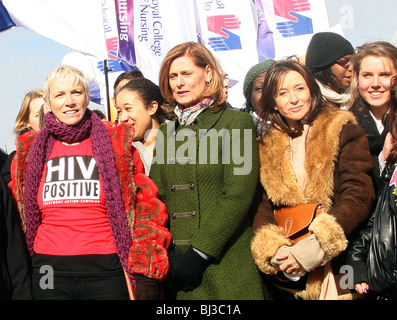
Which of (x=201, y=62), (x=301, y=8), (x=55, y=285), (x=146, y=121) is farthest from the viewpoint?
(x=301, y=8)

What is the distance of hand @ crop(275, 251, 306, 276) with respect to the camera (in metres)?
3.01

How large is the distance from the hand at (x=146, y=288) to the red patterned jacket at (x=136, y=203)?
0.04 meters

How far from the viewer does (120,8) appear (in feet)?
33.7

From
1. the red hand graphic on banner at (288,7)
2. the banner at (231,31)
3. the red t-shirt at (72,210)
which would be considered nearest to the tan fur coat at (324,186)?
the red t-shirt at (72,210)

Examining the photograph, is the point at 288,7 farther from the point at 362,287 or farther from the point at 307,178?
the point at 362,287

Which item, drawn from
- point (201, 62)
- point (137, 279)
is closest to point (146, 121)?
point (201, 62)

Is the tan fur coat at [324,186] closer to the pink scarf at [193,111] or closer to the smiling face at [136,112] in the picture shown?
the pink scarf at [193,111]

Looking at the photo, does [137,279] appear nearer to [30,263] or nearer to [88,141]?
[30,263]

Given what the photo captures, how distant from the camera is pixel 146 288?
294cm

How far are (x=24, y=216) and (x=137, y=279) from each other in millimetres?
741

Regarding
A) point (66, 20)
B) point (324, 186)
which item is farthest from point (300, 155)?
point (66, 20)

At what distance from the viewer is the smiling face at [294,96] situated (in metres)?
3.32

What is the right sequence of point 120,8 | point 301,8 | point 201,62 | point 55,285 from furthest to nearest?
point 301,8 < point 120,8 < point 201,62 < point 55,285

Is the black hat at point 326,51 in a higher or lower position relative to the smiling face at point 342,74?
higher
